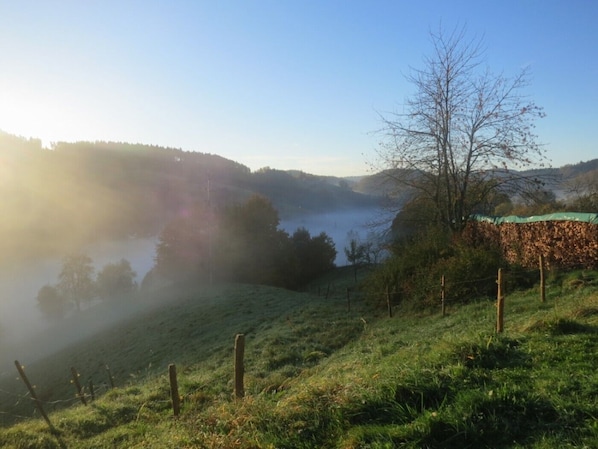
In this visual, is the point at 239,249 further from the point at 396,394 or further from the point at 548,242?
the point at 396,394

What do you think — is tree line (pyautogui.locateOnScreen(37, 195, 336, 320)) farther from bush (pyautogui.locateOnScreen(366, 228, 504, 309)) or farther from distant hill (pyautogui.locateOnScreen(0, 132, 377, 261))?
distant hill (pyautogui.locateOnScreen(0, 132, 377, 261))

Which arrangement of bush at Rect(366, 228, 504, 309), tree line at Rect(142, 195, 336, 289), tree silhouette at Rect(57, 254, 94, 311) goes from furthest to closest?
tree silhouette at Rect(57, 254, 94, 311)
tree line at Rect(142, 195, 336, 289)
bush at Rect(366, 228, 504, 309)

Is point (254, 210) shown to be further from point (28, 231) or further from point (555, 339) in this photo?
point (28, 231)

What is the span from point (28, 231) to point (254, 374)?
428ft

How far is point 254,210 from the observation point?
192ft

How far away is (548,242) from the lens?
55.1 feet

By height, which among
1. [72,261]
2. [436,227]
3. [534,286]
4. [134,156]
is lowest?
[72,261]

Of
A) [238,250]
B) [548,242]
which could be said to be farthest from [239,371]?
[238,250]

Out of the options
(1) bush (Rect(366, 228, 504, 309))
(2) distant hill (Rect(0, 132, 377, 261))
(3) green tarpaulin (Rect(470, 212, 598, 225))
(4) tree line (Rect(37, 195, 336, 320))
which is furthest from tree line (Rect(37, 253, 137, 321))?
(3) green tarpaulin (Rect(470, 212, 598, 225))

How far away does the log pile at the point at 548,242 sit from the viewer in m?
14.9

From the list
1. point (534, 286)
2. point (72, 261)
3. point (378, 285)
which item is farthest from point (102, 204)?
point (534, 286)

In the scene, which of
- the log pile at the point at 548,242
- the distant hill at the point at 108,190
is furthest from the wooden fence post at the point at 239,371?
the distant hill at the point at 108,190

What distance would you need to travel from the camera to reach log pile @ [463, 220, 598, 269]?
586 inches

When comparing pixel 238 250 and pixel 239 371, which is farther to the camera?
pixel 238 250
